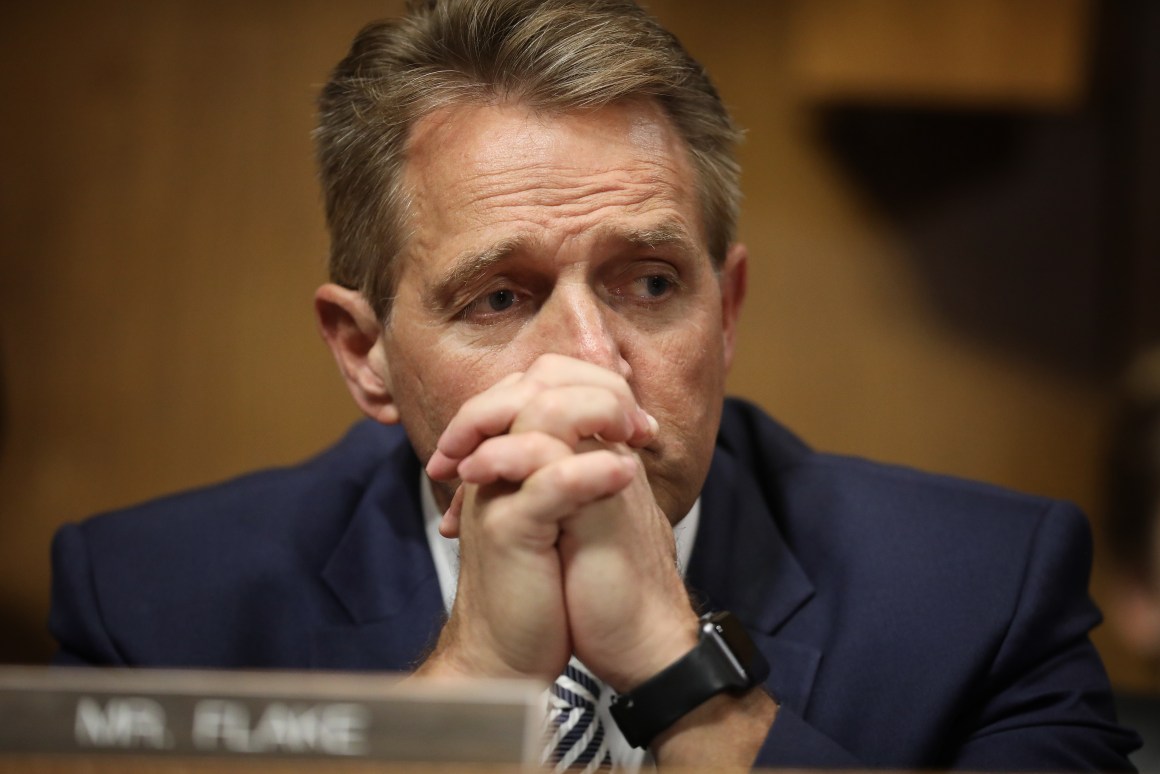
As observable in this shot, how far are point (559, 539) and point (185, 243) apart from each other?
2000 millimetres

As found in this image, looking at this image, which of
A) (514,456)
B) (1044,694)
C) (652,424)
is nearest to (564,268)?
(652,424)

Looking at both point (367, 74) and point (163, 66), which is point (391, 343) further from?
point (163, 66)

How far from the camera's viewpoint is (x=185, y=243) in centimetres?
297

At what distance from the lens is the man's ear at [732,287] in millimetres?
1788

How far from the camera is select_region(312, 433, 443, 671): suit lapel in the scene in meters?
1.68

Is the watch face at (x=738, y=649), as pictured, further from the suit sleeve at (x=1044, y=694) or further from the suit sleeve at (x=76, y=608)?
the suit sleeve at (x=76, y=608)

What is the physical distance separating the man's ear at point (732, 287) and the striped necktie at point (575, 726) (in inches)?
20.8

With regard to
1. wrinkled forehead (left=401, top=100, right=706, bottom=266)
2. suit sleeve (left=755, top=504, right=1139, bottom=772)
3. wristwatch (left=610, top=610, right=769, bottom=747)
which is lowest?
suit sleeve (left=755, top=504, right=1139, bottom=772)

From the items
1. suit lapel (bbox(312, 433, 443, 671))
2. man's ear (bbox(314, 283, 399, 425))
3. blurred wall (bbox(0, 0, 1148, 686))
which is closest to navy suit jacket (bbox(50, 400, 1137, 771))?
suit lapel (bbox(312, 433, 443, 671))

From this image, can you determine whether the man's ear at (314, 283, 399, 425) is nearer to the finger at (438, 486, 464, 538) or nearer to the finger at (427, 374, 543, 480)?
the finger at (438, 486, 464, 538)

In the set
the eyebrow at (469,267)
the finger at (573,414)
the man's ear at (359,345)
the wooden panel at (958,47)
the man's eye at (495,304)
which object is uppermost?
the wooden panel at (958,47)

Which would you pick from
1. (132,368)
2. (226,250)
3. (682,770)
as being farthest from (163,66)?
(682,770)

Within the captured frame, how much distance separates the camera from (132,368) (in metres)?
2.96

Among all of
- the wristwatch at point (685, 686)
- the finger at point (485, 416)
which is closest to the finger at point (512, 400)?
the finger at point (485, 416)
